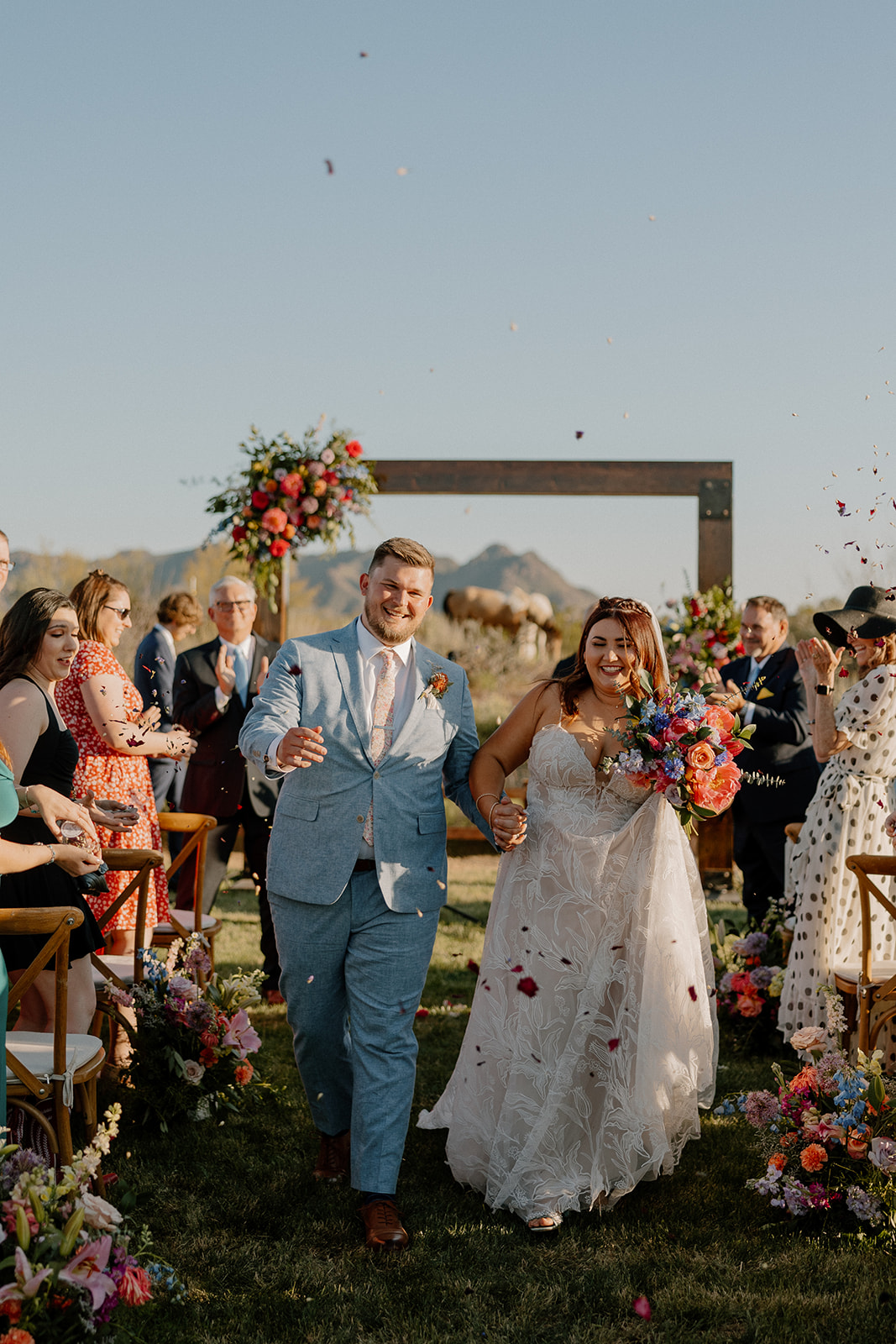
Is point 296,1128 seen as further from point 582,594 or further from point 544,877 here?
point 582,594

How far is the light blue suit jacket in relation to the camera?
3590 mm

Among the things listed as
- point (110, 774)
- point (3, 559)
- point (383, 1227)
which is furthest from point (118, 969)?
point (3, 559)

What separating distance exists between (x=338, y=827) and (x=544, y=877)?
0.76m

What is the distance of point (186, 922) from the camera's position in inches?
209

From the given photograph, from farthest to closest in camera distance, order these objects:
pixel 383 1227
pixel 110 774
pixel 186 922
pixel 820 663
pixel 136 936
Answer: pixel 186 922, pixel 110 774, pixel 820 663, pixel 136 936, pixel 383 1227

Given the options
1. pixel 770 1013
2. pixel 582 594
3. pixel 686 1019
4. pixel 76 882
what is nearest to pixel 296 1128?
pixel 76 882

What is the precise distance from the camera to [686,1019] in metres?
3.75

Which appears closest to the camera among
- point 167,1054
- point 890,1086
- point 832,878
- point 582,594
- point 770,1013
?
point 890,1086

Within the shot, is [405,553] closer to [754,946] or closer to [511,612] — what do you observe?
[754,946]

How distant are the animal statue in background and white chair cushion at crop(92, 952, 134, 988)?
19.5 meters

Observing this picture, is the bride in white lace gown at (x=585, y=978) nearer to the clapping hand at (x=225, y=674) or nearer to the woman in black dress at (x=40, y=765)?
the woman in black dress at (x=40, y=765)

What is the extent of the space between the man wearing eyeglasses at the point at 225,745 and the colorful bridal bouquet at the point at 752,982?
2.41m

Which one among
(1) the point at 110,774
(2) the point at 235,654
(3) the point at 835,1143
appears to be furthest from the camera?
(2) the point at 235,654

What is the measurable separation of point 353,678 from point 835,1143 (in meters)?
2.15
